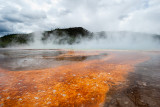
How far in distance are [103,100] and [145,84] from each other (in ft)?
7.51

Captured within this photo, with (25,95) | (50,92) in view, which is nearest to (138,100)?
(50,92)

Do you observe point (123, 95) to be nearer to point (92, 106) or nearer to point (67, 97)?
point (92, 106)

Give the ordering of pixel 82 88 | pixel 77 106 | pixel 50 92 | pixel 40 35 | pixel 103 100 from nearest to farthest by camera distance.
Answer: pixel 77 106 → pixel 103 100 → pixel 50 92 → pixel 82 88 → pixel 40 35

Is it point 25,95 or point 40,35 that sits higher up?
point 40,35

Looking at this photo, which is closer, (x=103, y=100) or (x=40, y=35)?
(x=103, y=100)

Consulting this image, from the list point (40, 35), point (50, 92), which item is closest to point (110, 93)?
point (50, 92)

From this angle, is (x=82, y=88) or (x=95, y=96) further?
(x=82, y=88)

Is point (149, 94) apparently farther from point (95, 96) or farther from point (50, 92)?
point (50, 92)

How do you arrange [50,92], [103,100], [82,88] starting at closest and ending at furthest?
[103,100] < [50,92] < [82,88]

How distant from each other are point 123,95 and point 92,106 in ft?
4.02

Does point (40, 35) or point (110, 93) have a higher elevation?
point (40, 35)

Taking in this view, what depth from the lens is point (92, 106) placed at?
2.57m

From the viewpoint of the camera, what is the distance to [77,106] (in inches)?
101

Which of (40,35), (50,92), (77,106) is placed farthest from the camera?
(40,35)
